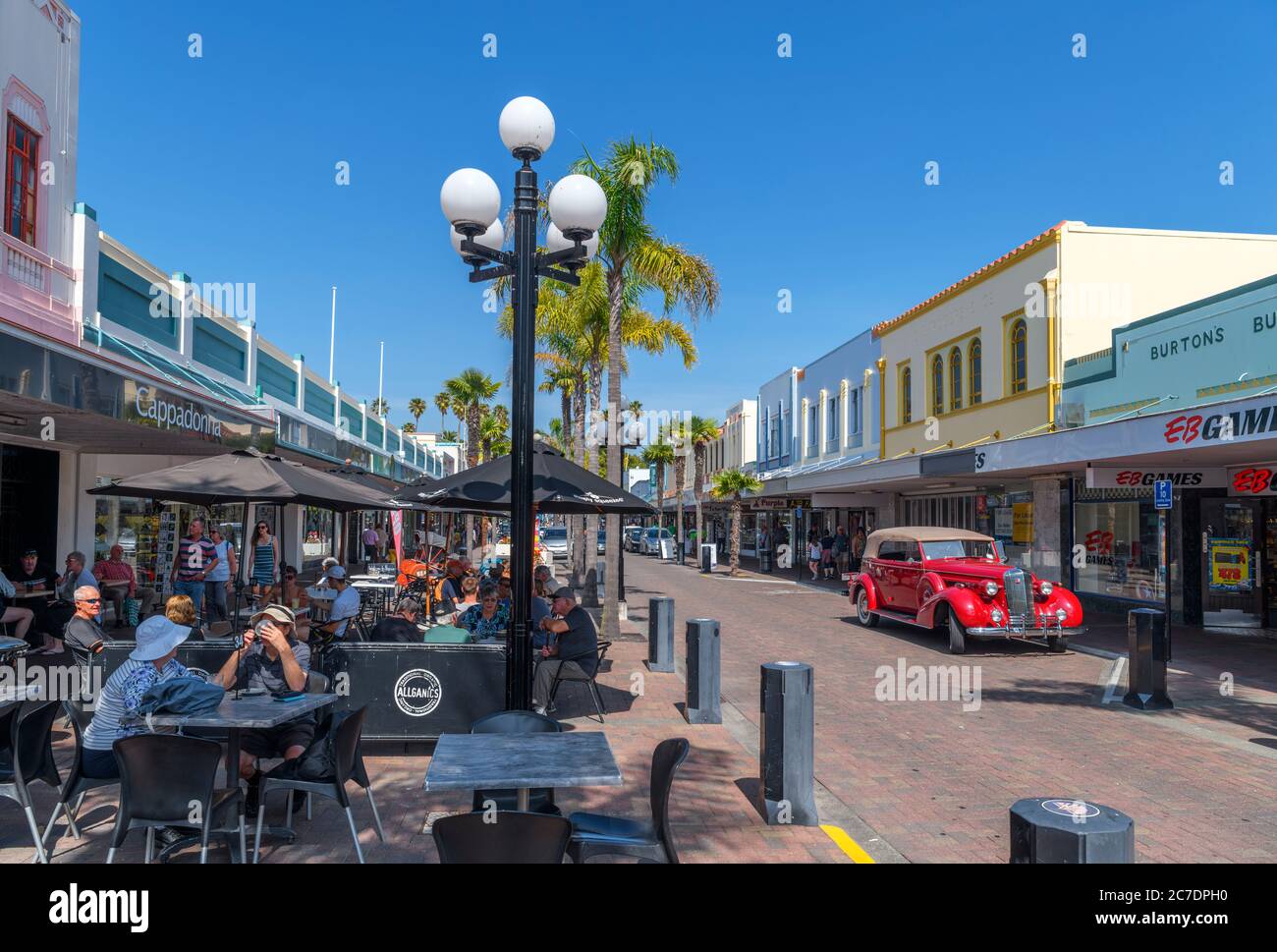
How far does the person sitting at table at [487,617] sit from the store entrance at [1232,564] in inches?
503

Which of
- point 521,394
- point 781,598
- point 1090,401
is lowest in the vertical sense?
point 781,598

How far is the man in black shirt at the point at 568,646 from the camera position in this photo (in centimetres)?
869

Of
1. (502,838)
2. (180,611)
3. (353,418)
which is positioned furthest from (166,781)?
(353,418)

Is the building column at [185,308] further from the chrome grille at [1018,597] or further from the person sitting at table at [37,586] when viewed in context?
the chrome grille at [1018,597]

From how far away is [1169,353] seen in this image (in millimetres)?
15602

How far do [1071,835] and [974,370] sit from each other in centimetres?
2151

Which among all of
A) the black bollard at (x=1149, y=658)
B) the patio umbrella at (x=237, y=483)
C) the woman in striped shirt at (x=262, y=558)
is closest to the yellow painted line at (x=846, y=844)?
the black bollard at (x=1149, y=658)

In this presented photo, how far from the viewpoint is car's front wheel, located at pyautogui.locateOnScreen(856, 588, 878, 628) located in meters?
16.9
